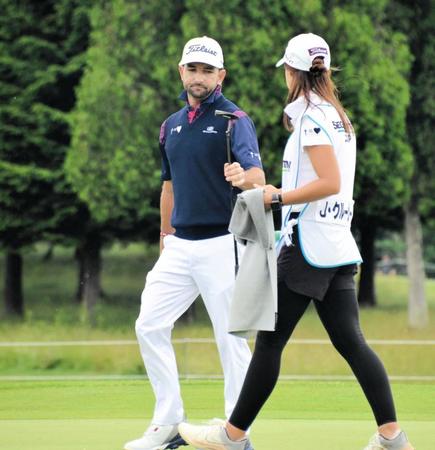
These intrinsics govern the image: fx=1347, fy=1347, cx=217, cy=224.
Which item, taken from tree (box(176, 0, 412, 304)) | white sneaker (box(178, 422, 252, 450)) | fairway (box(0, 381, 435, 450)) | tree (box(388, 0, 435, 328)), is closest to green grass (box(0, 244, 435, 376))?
fairway (box(0, 381, 435, 450))

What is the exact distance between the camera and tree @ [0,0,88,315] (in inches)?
1130

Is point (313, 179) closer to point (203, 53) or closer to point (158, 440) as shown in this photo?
point (203, 53)

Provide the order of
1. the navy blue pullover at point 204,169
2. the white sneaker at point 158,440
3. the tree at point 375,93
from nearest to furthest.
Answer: the white sneaker at point 158,440, the navy blue pullover at point 204,169, the tree at point 375,93

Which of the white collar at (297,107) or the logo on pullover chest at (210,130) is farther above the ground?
the white collar at (297,107)

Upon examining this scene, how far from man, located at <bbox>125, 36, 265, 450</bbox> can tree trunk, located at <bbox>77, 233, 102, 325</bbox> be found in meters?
20.6

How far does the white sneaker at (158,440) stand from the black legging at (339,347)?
767 millimetres

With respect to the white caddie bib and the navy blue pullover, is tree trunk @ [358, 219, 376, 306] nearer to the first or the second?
the navy blue pullover

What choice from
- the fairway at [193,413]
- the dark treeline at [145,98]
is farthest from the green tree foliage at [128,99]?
the fairway at [193,413]

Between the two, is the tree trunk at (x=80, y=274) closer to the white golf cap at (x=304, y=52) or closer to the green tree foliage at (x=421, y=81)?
the green tree foliage at (x=421, y=81)

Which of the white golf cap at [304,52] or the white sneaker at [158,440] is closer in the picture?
the white golf cap at [304,52]

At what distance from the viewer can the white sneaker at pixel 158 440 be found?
6766mm

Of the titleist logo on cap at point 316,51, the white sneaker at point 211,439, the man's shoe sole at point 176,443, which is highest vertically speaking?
the titleist logo on cap at point 316,51

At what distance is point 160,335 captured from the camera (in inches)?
275

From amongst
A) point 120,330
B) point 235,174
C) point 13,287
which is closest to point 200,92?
point 235,174
